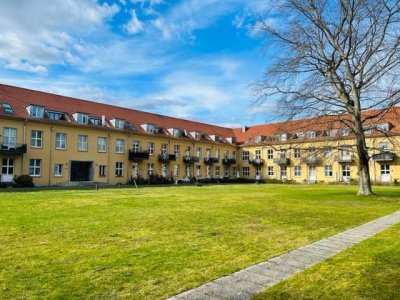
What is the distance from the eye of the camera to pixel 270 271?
5.07 metres

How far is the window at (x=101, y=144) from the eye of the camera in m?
38.2

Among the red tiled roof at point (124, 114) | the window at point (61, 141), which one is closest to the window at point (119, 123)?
the red tiled roof at point (124, 114)

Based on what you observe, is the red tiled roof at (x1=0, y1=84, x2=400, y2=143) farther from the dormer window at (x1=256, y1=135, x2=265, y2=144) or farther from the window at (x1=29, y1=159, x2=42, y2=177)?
the window at (x1=29, y1=159, x2=42, y2=177)

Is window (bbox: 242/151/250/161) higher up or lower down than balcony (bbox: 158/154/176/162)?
higher up

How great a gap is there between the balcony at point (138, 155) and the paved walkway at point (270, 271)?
113ft

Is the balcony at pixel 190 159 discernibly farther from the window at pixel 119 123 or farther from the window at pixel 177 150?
the window at pixel 119 123

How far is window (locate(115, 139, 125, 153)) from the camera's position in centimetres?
3988

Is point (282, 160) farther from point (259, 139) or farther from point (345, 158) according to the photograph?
point (345, 158)

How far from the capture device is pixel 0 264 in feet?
17.1

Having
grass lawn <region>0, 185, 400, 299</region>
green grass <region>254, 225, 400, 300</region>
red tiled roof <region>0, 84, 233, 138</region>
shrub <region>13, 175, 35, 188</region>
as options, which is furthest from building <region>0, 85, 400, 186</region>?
green grass <region>254, 225, 400, 300</region>

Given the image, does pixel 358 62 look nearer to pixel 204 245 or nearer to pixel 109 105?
pixel 204 245

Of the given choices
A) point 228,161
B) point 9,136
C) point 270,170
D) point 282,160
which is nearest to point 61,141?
point 9,136

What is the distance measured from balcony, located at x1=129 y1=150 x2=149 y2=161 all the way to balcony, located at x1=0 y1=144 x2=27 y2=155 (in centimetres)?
1230

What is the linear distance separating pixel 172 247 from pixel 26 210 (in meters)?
7.65
